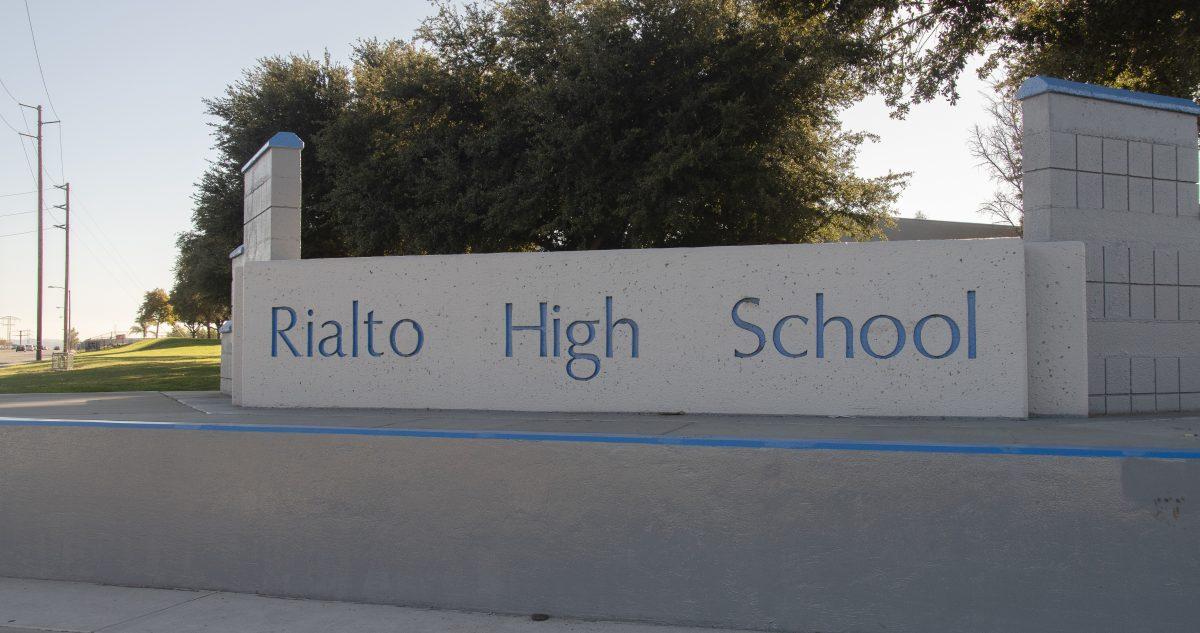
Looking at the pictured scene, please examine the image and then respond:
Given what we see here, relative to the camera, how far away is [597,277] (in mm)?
7961

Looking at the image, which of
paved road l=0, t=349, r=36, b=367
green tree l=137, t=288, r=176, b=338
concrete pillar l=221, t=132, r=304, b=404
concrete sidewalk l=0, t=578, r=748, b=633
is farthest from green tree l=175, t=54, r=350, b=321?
green tree l=137, t=288, r=176, b=338

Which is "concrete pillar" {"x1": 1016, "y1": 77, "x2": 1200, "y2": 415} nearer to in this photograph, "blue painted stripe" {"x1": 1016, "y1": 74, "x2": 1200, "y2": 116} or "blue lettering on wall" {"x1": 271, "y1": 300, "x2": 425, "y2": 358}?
"blue painted stripe" {"x1": 1016, "y1": 74, "x2": 1200, "y2": 116}

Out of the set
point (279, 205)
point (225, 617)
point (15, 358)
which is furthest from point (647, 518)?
point (15, 358)

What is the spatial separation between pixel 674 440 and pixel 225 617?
288 cm

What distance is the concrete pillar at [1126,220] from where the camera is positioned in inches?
312

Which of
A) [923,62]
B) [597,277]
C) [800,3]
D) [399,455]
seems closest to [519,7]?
[800,3]

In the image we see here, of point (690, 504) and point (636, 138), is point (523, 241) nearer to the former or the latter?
point (636, 138)

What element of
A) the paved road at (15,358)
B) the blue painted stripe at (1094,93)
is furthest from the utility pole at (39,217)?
the blue painted stripe at (1094,93)

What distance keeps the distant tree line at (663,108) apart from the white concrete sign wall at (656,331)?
412 inches

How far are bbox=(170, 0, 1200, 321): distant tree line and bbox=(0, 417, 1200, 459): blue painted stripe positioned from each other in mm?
12698

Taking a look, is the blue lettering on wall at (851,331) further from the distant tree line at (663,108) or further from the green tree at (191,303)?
the green tree at (191,303)

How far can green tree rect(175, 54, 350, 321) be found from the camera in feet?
80.3

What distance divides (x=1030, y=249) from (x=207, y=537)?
629cm

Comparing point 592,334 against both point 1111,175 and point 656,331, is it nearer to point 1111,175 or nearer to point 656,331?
point 656,331
